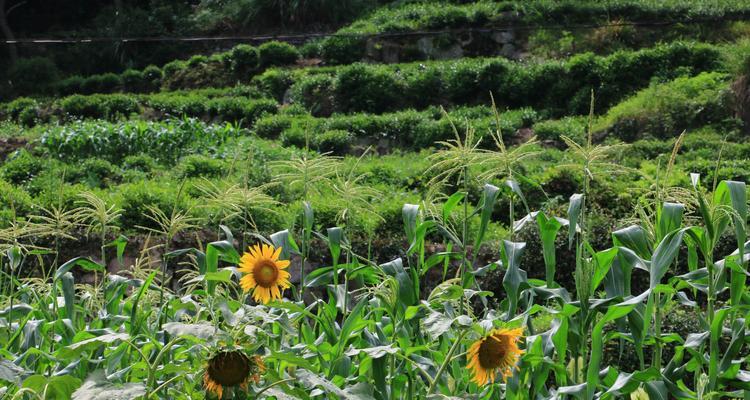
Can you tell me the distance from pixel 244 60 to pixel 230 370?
15.1 metres

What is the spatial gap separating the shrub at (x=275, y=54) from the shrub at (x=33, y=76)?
146 inches

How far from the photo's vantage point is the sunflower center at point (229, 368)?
2.31 metres

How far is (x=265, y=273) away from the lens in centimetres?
269

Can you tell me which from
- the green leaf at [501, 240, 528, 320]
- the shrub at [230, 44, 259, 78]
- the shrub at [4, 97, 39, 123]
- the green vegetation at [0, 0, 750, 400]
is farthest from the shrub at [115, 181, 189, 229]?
the shrub at [230, 44, 259, 78]

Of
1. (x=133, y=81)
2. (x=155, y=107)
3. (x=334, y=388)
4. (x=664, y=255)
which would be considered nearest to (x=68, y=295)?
(x=334, y=388)

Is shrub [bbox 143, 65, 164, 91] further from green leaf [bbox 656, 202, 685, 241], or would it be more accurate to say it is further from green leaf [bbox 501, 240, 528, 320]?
green leaf [bbox 656, 202, 685, 241]

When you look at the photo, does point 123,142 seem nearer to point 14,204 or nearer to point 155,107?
point 14,204

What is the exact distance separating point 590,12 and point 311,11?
5557 millimetres

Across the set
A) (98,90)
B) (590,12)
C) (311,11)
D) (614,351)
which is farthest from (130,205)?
(311,11)

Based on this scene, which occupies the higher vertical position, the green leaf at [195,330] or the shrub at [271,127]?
the green leaf at [195,330]

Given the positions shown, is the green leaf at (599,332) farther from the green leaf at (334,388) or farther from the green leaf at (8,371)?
the green leaf at (8,371)

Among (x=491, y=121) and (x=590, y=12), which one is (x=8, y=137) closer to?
(x=491, y=121)

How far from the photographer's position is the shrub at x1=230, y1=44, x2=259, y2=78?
56.0 feet

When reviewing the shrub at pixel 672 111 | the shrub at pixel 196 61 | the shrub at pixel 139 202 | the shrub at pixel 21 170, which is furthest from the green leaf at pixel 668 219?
the shrub at pixel 196 61
